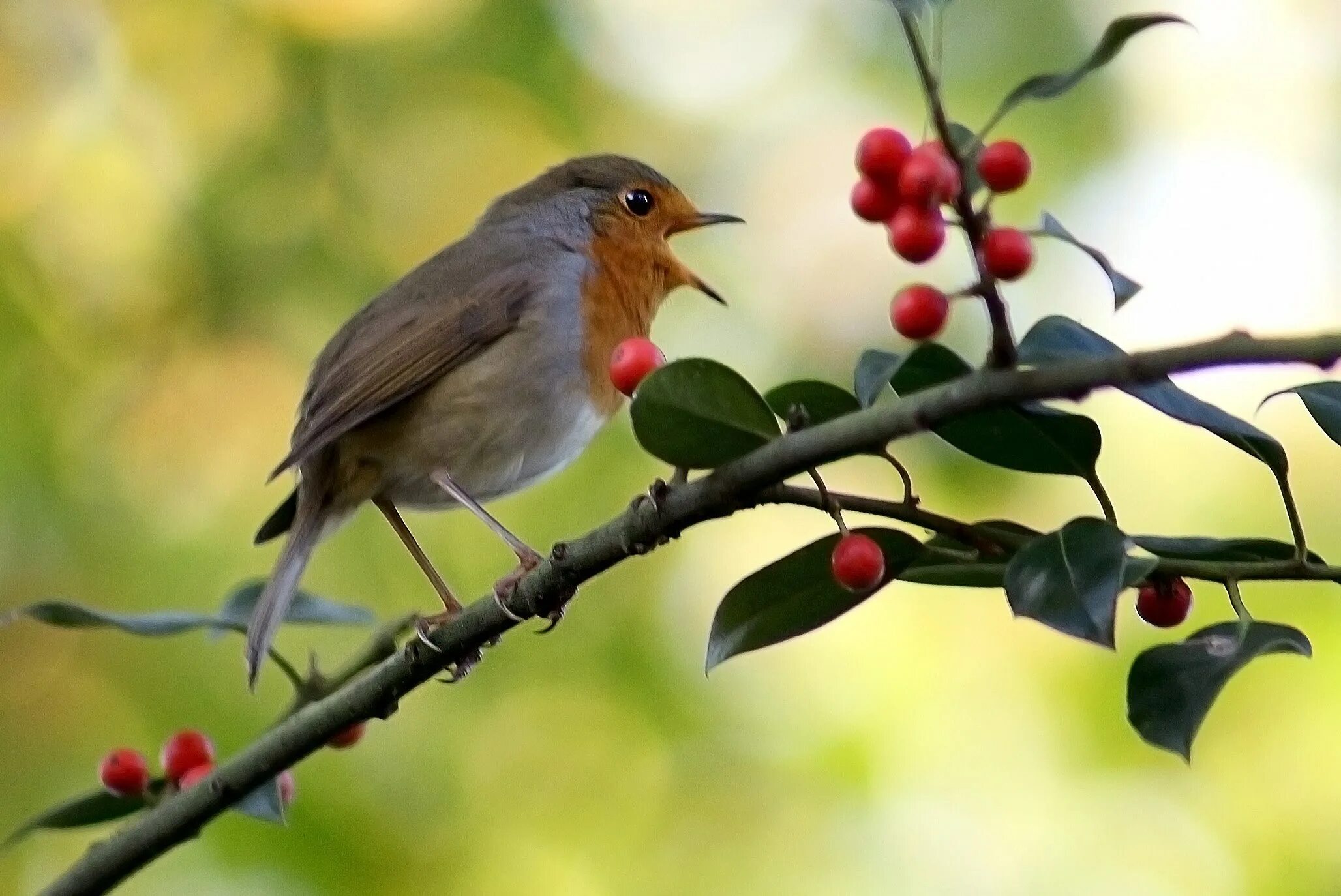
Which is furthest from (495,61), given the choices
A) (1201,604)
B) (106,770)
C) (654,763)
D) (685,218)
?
(106,770)

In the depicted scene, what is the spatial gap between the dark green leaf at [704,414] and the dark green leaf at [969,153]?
0.28 m

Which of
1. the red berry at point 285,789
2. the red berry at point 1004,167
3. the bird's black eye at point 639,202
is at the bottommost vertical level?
the red berry at point 1004,167

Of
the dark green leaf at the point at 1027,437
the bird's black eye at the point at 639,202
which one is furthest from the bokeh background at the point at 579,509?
the dark green leaf at the point at 1027,437

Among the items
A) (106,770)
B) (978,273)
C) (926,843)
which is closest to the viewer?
(978,273)

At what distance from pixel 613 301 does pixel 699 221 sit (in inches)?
14.7

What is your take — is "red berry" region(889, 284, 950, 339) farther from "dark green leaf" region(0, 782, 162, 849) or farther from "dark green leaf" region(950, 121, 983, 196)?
"dark green leaf" region(0, 782, 162, 849)

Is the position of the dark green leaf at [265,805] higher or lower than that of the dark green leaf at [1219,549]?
higher

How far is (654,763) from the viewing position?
180 inches

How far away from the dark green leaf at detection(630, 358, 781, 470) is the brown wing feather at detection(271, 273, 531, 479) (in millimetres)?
1702

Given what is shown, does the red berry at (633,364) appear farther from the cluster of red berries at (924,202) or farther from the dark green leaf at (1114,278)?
the dark green leaf at (1114,278)

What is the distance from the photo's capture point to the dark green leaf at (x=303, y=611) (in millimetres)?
2486

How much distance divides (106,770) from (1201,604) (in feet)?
10.3

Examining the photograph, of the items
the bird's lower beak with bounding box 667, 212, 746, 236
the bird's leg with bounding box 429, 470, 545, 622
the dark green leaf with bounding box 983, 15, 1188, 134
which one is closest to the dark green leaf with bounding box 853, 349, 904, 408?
the dark green leaf with bounding box 983, 15, 1188, 134

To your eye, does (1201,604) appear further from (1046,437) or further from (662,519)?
(662,519)
